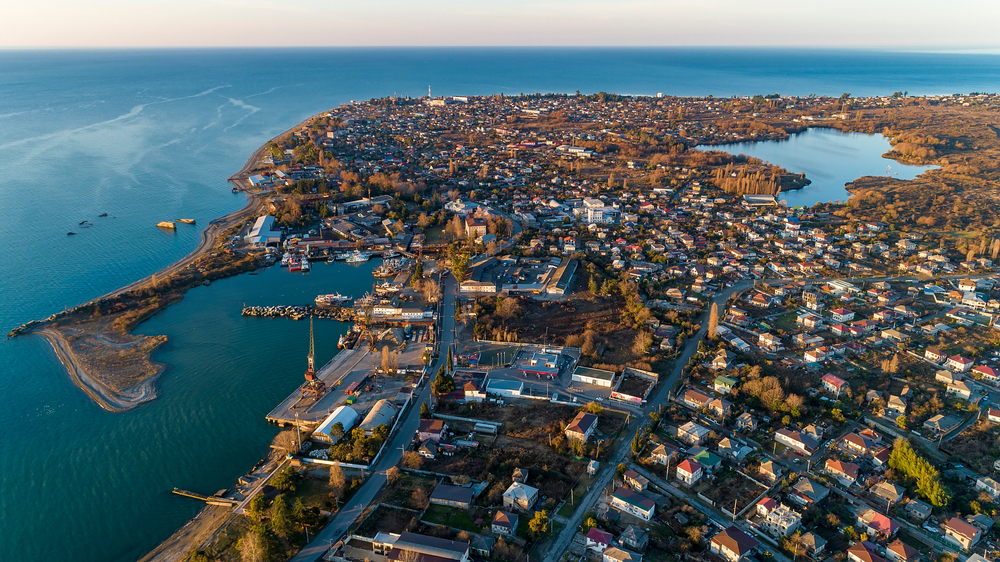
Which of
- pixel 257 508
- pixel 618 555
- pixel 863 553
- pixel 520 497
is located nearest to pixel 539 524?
pixel 520 497

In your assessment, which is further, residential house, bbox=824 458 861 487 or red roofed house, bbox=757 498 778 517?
residential house, bbox=824 458 861 487

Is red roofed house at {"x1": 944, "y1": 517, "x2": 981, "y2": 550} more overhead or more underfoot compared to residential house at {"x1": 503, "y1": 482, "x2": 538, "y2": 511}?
more overhead

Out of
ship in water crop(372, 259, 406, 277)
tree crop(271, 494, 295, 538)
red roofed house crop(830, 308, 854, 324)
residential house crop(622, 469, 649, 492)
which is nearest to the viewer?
tree crop(271, 494, 295, 538)

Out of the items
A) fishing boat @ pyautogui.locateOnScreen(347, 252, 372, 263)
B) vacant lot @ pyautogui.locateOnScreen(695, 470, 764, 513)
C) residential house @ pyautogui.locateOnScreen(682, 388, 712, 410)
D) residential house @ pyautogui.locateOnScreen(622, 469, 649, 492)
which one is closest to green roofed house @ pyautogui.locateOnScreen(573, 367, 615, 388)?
residential house @ pyautogui.locateOnScreen(682, 388, 712, 410)

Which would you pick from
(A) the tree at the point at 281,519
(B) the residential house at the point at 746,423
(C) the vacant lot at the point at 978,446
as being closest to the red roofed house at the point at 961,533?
(C) the vacant lot at the point at 978,446

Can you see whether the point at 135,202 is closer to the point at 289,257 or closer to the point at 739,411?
the point at 289,257

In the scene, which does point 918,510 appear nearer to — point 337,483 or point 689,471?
point 689,471

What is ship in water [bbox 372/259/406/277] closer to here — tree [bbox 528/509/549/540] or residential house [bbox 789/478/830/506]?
tree [bbox 528/509/549/540]

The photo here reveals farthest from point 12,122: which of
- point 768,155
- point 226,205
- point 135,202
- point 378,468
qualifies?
point 768,155
